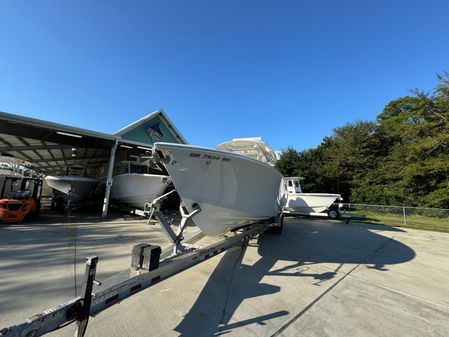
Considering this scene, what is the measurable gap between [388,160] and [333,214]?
13.0 m

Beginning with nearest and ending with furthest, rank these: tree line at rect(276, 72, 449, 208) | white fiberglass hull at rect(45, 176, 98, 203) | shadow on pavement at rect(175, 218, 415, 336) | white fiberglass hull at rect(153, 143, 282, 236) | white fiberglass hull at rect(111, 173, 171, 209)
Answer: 1. shadow on pavement at rect(175, 218, 415, 336)
2. white fiberglass hull at rect(153, 143, 282, 236)
3. white fiberglass hull at rect(111, 173, 171, 209)
4. white fiberglass hull at rect(45, 176, 98, 203)
5. tree line at rect(276, 72, 449, 208)

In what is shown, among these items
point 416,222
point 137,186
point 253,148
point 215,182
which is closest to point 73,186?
point 137,186

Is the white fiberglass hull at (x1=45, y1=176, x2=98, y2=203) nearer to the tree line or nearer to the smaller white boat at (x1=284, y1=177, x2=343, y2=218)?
the smaller white boat at (x1=284, y1=177, x2=343, y2=218)

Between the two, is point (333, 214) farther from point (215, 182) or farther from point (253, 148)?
point (215, 182)

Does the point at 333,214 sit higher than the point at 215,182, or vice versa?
the point at 215,182

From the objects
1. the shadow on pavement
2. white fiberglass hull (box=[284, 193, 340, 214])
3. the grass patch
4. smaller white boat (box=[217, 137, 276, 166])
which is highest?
smaller white boat (box=[217, 137, 276, 166])

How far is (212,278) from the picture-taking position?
3.81m

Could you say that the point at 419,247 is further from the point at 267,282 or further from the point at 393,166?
the point at 393,166

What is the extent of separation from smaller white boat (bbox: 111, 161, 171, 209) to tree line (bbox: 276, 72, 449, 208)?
15.0 metres

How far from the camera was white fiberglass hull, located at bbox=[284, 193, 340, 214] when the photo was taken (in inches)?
520

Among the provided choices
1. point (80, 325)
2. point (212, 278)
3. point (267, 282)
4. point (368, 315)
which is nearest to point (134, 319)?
point (80, 325)

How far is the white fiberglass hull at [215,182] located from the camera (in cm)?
365

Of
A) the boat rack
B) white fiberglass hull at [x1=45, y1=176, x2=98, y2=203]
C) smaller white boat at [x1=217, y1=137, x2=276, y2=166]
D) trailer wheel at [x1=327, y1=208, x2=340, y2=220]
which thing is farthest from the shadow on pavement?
white fiberglass hull at [x1=45, y1=176, x2=98, y2=203]

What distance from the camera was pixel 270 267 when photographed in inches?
176
